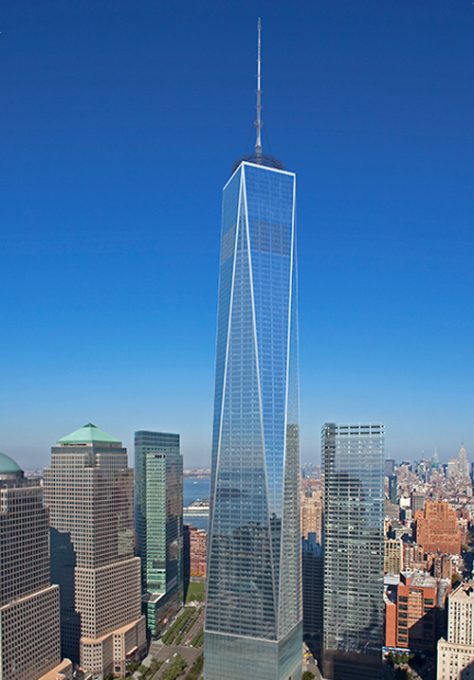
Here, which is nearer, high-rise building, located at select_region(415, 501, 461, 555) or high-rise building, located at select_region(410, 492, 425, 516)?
high-rise building, located at select_region(415, 501, 461, 555)

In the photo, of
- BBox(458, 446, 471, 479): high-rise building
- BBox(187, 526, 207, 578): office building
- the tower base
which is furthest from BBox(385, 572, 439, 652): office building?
BBox(458, 446, 471, 479): high-rise building

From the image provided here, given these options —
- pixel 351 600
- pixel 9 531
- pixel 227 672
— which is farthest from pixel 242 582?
pixel 9 531

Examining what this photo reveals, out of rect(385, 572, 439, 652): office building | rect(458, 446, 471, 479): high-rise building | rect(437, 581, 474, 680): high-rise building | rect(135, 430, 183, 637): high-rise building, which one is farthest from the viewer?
rect(458, 446, 471, 479): high-rise building

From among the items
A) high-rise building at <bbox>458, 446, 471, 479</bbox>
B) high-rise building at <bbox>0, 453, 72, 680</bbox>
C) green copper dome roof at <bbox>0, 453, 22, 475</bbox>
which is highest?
green copper dome roof at <bbox>0, 453, 22, 475</bbox>

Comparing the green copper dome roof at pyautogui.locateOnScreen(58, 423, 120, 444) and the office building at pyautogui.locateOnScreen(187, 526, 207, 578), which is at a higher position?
the green copper dome roof at pyautogui.locateOnScreen(58, 423, 120, 444)

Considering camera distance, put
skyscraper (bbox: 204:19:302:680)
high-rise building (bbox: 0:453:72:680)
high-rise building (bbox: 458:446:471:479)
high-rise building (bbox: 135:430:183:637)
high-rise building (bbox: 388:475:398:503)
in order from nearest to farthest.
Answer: high-rise building (bbox: 0:453:72:680) < skyscraper (bbox: 204:19:302:680) < high-rise building (bbox: 135:430:183:637) < high-rise building (bbox: 388:475:398:503) < high-rise building (bbox: 458:446:471:479)

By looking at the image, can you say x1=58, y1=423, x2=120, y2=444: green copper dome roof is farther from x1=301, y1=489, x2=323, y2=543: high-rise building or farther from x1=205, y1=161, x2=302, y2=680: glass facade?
x1=301, y1=489, x2=323, y2=543: high-rise building

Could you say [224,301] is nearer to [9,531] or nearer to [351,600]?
[9,531]
